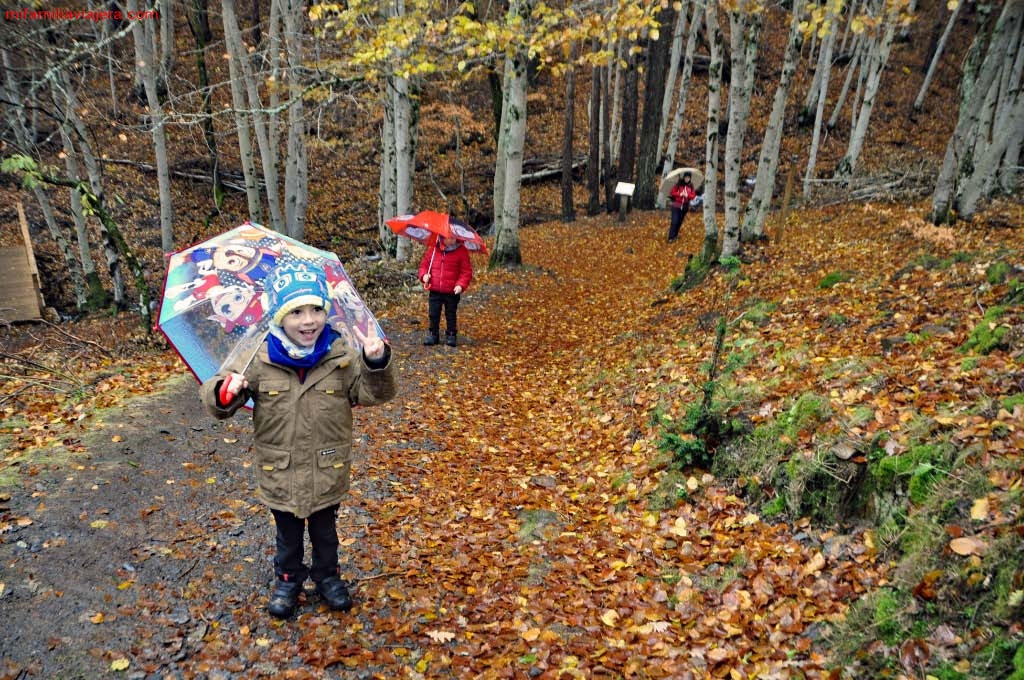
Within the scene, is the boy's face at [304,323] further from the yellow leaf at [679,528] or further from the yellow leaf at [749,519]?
the yellow leaf at [749,519]

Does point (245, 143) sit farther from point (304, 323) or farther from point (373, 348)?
point (373, 348)

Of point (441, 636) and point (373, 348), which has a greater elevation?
point (373, 348)

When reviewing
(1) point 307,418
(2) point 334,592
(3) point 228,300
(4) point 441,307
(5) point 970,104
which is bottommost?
(2) point 334,592

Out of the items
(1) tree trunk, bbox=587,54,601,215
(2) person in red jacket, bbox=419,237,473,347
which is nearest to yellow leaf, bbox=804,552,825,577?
(2) person in red jacket, bbox=419,237,473,347

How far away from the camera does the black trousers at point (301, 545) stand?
3607 millimetres

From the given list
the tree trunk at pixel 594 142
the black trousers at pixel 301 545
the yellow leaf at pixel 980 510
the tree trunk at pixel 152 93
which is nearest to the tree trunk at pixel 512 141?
the tree trunk at pixel 152 93

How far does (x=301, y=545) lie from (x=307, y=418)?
952mm

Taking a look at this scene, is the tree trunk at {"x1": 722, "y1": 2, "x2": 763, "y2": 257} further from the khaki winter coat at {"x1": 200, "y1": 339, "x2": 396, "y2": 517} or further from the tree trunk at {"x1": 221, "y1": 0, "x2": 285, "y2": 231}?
the khaki winter coat at {"x1": 200, "y1": 339, "x2": 396, "y2": 517}

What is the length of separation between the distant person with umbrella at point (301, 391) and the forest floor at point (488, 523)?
990 mm

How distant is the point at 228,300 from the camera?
3.63 metres

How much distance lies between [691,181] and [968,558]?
646 inches

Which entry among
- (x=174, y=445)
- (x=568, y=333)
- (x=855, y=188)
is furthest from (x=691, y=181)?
(x=174, y=445)

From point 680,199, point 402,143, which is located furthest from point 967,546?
point 680,199

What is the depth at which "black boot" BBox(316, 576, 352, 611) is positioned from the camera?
3.84m
